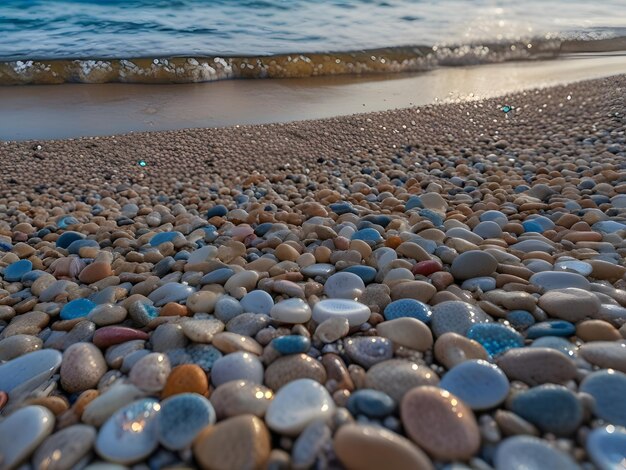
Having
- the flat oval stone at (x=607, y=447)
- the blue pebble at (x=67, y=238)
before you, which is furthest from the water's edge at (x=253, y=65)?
the flat oval stone at (x=607, y=447)

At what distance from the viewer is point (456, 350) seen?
40.5 inches

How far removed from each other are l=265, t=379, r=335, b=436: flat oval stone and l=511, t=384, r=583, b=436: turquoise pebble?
35 cm

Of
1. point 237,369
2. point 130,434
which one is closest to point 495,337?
point 237,369

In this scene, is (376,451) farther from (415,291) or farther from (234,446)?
(415,291)

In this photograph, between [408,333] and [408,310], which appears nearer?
[408,333]

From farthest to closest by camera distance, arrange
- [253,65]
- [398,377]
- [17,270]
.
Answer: [253,65] → [17,270] → [398,377]

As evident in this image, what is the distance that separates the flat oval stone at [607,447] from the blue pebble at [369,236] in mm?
987

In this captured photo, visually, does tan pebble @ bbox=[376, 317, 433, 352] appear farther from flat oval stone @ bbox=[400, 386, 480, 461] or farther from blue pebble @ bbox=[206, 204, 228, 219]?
blue pebble @ bbox=[206, 204, 228, 219]

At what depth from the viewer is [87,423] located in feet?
3.00

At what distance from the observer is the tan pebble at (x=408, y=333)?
3.58ft

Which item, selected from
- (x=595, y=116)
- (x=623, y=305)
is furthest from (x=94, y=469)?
(x=595, y=116)

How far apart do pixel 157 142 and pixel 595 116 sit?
10.6ft

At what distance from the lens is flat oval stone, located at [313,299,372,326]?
1.19m

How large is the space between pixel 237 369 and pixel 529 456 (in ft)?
1.90
